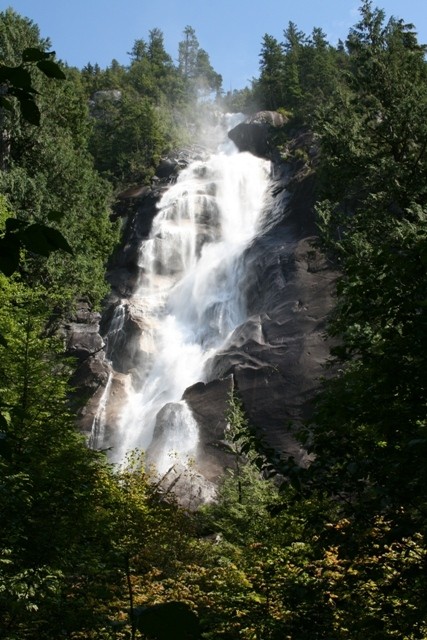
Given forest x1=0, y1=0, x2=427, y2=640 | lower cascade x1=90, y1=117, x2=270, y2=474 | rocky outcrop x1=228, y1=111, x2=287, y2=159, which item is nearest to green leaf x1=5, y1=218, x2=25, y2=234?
forest x1=0, y1=0, x2=427, y2=640

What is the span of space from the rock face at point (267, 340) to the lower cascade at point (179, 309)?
0.27 m

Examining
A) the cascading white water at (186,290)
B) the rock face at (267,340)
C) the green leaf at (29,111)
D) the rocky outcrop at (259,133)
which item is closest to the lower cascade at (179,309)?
the cascading white water at (186,290)

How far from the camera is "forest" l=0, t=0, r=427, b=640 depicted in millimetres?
4062

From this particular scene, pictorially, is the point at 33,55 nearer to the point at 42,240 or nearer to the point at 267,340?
the point at 42,240

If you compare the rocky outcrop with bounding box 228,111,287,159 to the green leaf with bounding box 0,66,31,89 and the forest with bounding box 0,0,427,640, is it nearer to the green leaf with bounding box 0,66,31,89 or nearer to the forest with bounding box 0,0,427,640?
the forest with bounding box 0,0,427,640

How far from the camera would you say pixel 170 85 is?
2862 inches

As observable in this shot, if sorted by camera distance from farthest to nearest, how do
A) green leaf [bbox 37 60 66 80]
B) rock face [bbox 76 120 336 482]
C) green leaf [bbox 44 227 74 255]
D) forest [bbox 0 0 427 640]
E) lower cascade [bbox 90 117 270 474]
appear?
lower cascade [bbox 90 117 270 474], rock face [bbox 76 120 336 482], forest [bbox 0 0 427 640], green leaf [bbox 37 60 66 80], green leaf [bbox 44 227 74 255]

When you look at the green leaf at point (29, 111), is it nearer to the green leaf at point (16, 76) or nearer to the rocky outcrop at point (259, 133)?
the green leaf at point (16, 76)

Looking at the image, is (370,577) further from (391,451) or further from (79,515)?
(79,515)

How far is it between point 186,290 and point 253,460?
101 ft

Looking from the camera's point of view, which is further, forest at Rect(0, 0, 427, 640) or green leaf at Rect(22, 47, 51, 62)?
forest at Rect(0, 0, 427, 640)

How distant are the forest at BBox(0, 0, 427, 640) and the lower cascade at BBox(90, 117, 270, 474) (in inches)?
133

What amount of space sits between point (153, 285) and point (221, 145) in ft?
83.7

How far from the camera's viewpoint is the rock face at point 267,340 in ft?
77.0
